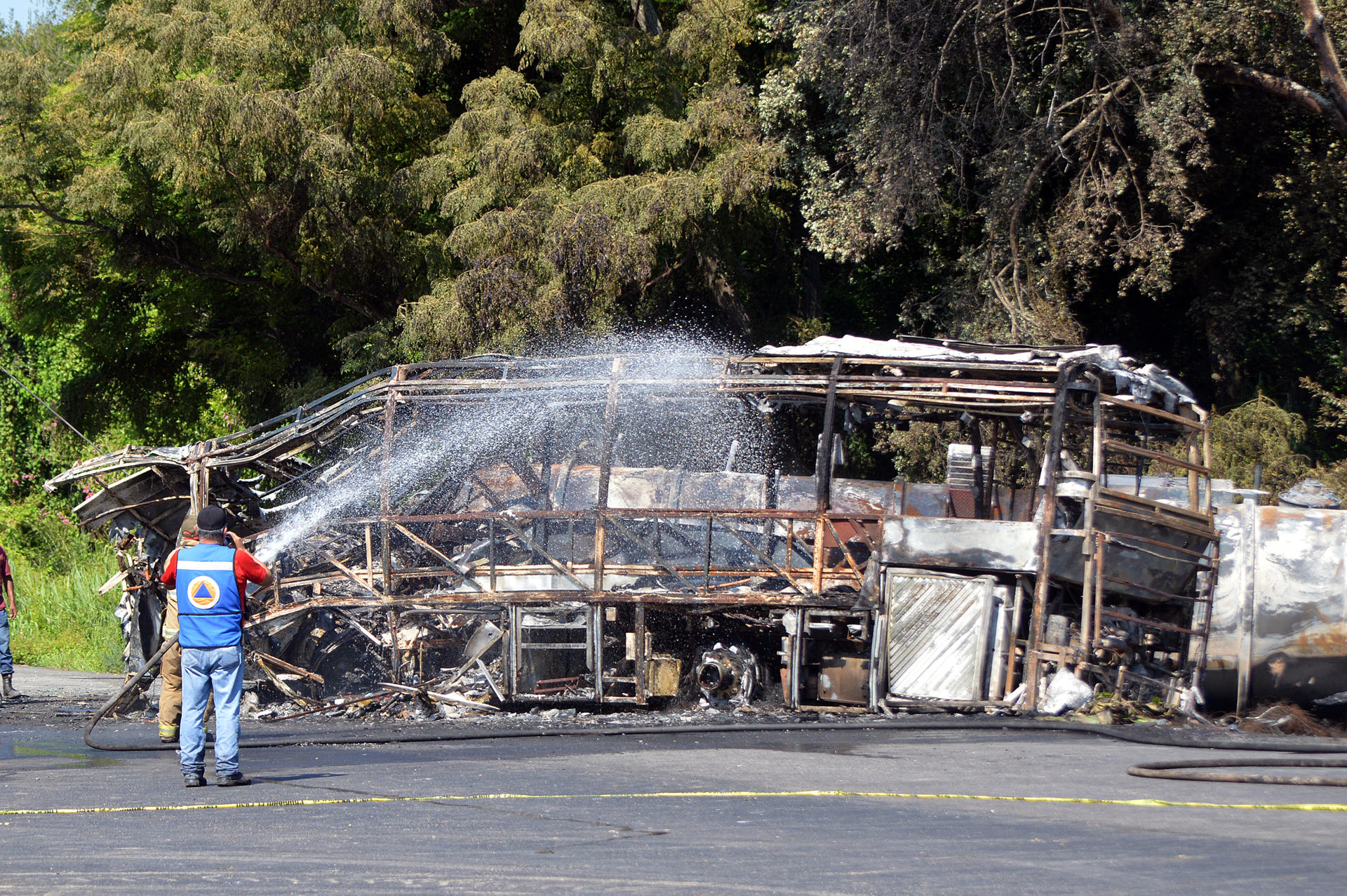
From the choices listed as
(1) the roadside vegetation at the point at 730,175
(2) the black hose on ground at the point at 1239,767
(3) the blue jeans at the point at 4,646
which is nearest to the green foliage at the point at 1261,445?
(1) the roadside vegetation at the point at 730,175

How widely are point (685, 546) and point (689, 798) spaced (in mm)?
6720

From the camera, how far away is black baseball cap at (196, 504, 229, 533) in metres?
8.35

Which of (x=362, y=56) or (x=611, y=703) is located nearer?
(x=611, y=703)

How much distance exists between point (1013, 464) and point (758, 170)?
6.30 meters

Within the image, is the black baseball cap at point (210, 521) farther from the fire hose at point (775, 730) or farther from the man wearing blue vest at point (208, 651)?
the fire hose at point (775, 730)

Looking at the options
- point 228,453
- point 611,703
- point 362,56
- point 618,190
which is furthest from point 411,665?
point 362,56

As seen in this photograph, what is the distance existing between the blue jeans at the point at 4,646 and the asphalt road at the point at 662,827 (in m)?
5.72

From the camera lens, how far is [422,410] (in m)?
14.6

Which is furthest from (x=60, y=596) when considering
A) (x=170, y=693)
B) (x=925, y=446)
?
(x=925, y=446)

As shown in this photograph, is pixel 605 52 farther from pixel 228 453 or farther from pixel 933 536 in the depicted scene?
pixel 933 536

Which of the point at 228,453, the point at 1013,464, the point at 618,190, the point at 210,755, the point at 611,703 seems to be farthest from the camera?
the point at 618,190

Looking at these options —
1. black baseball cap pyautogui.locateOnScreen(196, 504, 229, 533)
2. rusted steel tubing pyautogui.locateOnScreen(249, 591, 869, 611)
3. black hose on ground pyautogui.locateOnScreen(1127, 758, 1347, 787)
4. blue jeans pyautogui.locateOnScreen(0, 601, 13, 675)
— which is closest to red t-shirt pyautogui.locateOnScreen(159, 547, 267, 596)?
black baseball cap pyautogui.locateOnScreen(196, 504, 229, 533)

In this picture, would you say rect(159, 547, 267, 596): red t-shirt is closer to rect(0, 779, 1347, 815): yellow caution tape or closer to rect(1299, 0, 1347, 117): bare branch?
rect(0, 779, 1347, 815): yellow caution tape

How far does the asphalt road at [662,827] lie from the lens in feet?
19.0
